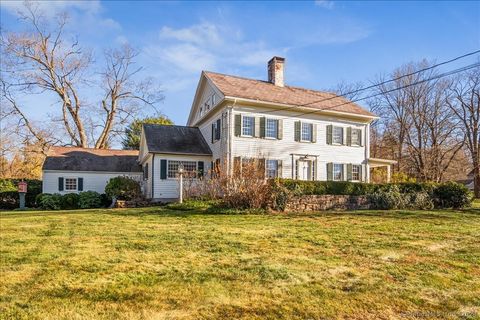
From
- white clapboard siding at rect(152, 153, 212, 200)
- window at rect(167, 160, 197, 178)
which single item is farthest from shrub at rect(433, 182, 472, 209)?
white clapboard siding at rect(152, 153, 212, 200)

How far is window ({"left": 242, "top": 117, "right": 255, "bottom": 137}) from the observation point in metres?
→ 18.8

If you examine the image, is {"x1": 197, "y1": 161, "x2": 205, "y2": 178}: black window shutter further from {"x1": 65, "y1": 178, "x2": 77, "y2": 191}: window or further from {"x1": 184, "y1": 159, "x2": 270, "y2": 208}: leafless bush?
{"x1": 65, "y1": 178, "x2": 77, "y2": 191}: window

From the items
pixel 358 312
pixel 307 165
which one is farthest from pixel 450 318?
pixel 307 165

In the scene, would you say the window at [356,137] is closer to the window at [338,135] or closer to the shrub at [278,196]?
the window at [338,135]

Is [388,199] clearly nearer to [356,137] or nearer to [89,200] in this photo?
[356,137]

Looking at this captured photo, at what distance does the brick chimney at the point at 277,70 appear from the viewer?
73.0ft

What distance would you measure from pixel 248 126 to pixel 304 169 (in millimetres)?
4131

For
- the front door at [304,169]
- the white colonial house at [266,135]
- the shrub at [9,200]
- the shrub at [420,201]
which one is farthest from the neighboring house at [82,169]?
the shrub at [420,201]

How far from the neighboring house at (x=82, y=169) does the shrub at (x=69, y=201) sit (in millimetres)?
2771

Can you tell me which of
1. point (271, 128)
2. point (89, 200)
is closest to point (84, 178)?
point (89, 200)

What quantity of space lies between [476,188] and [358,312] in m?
31.1

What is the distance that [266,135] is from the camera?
1925cm

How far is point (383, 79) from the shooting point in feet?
107

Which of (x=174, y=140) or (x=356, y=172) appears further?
(x=356, y=172)
